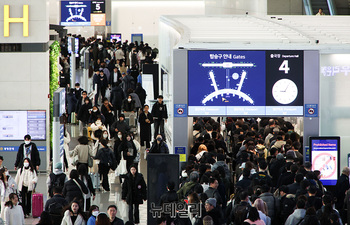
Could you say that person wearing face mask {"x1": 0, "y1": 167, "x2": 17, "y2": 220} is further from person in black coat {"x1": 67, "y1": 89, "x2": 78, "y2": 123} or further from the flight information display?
person in black coat {"x1": 67, "y1": 89, "x2": 78, "y2": 123}

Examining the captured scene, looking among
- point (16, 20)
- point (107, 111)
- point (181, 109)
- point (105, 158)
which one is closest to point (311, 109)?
point (181, 109)

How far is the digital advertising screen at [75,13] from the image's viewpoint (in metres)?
42.9

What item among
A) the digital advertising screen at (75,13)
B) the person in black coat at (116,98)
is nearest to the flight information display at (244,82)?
the person in black coat at (116,98)

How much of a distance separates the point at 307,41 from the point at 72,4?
1138 inches

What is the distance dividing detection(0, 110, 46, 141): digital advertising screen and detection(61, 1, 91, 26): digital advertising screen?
78.7 feet

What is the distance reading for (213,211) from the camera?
37.1 ft

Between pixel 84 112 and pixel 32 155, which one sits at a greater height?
pixel 84 112

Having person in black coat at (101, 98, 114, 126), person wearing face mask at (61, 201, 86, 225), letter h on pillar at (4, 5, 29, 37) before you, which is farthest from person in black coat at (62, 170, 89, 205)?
person in black coat at (101, 98, 114, 126)

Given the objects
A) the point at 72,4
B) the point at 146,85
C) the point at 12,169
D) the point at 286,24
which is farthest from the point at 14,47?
the point at 72,4

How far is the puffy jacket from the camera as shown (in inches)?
474

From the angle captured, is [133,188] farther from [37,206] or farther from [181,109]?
[37,206]

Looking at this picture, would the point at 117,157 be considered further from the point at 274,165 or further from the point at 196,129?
the point at 274,165

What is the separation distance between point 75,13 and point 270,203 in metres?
33.0

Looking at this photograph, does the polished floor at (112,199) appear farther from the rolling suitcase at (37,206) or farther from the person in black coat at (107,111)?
the person in black coat at (107,111)
